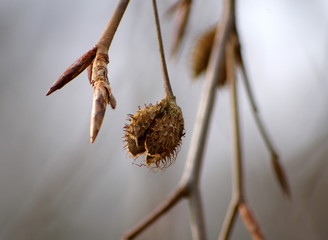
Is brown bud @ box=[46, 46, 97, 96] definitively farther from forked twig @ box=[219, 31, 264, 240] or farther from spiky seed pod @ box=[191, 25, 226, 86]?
spiky seed pod @ box=[191, 25, 226, 86]

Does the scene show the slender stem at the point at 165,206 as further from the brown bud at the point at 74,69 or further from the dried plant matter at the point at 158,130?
the dried plant matter at the point at 158,130

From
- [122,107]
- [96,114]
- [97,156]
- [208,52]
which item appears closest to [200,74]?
[208,52]

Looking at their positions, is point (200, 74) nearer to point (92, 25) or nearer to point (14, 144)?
point (92, 25)

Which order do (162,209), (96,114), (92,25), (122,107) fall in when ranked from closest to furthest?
(162,209), (96,114), (122,107), (92,25)

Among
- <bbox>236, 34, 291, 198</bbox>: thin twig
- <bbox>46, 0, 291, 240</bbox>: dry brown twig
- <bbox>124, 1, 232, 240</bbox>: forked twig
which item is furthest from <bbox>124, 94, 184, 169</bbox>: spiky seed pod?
<bbox>124, 1, 232, 240</bbox>: forked twig

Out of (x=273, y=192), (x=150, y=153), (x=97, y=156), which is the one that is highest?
(x=150, y=153)

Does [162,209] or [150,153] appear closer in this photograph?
[162,209]

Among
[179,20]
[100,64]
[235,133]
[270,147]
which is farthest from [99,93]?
[179,20]
